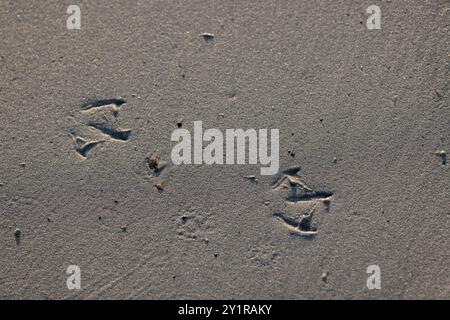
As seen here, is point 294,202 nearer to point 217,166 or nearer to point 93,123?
point 217,166

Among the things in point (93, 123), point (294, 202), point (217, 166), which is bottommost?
point (294, 202)

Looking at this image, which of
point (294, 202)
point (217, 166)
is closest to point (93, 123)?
point (217, 166)

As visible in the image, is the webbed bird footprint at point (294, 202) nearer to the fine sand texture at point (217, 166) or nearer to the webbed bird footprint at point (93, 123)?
the fine sand texture at point (217, 166)

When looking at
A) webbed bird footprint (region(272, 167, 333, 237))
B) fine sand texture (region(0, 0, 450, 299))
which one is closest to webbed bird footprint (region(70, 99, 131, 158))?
fine sand texture (region(0, 0, 450, 299))

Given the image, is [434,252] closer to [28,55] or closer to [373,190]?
[373,190]

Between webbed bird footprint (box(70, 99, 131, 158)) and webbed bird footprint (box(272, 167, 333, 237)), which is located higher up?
webbed bird footprint (box(70, 99, 131, 158))

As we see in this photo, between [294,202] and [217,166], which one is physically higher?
[217,166]

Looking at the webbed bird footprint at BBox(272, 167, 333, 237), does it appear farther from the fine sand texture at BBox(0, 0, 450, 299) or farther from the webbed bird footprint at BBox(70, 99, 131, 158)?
the webbed bird footprint at BBox(70, 99, 131, 158)

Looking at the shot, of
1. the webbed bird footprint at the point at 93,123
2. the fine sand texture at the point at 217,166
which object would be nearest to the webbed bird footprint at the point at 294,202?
the fine sand texture at the point at 217,166

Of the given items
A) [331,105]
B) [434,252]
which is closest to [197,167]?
[331,105]

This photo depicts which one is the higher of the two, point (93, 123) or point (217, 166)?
point (93, 123)
